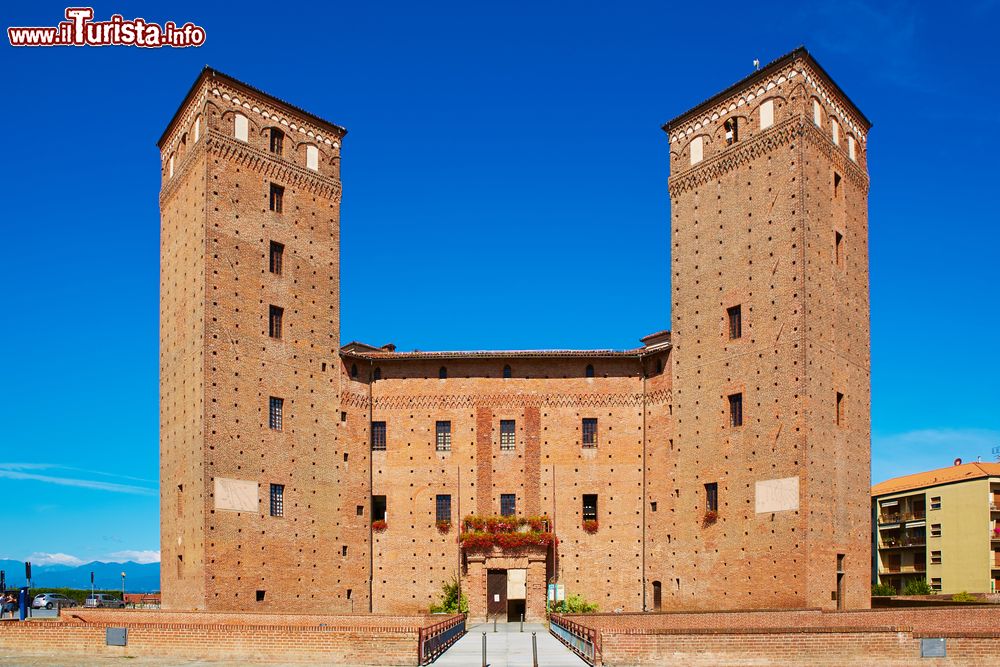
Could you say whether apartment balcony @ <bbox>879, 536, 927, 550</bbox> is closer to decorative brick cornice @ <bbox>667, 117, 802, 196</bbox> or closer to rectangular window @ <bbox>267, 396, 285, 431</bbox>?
decorative brick cornice @ <bbox>667, 117, 802, 196</bbox>

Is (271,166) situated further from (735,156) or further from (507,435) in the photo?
(735,156)

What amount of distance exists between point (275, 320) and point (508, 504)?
37.1 feet

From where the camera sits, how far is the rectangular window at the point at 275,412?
38.8m

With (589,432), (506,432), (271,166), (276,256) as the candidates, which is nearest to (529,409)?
(506,432)

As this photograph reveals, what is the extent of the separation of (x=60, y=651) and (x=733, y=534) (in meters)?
21.2

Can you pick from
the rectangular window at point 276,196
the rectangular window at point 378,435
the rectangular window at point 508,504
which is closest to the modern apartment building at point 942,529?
the rectangular window at point 508,504

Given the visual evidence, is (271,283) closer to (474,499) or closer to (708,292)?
(474,499)

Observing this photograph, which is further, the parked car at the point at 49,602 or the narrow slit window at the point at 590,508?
the parked car at the point at 49,602

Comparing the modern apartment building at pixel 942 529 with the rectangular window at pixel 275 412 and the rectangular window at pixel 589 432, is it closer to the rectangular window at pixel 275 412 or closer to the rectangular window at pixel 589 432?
the rectangular window at pixel 589 432

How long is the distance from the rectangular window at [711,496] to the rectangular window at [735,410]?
7.33 ft

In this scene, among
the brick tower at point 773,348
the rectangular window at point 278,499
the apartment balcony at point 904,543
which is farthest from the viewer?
the apartment balcony at point 904,543

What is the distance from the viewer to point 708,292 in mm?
39219

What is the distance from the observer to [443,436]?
4244 cm

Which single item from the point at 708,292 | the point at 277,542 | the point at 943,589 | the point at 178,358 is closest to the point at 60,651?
the point at 277,542
